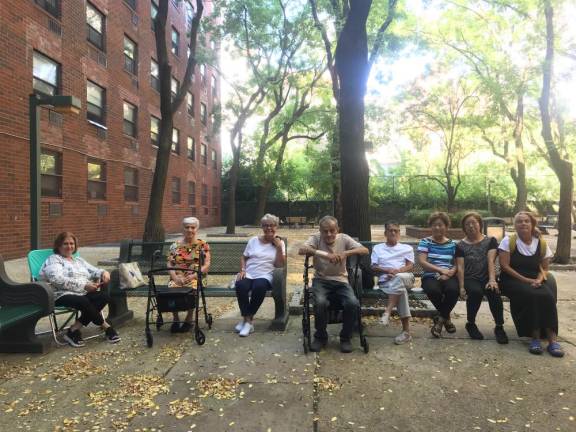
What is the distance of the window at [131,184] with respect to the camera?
18102 millimetres

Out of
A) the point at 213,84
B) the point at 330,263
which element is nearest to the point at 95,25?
the point at 330,263

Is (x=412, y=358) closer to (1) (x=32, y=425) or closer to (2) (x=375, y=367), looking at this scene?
(2) (x=375, y=367)

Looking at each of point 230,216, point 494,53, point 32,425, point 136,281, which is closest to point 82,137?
point 230,216

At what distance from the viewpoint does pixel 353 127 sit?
6.51 metres

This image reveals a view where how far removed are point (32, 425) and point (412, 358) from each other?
3.11 meters

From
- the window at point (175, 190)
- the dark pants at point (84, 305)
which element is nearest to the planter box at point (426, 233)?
the window at point (175, 190)

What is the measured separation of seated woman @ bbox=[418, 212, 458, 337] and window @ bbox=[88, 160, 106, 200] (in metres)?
13.5

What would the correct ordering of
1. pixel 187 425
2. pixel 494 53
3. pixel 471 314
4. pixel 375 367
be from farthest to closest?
pixel 494 53, pixel 471 314, pixel 375 367, pixel 187 425

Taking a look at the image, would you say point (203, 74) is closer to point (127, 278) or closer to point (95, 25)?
point (95, 25)

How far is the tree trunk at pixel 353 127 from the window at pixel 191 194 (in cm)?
2104

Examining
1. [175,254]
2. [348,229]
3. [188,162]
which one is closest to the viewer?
[175,254]

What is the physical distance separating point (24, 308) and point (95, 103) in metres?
13.3

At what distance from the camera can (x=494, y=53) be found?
17609mm

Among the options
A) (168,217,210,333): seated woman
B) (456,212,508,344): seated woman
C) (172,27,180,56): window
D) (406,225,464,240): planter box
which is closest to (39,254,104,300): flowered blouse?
(168,217,210,333): seated woman
